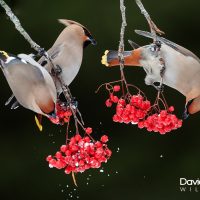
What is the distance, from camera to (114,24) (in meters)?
2.29

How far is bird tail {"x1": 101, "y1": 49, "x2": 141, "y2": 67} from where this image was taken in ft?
6.97

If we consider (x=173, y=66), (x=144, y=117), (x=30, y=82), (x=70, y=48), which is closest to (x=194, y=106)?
(x=173, y=66)

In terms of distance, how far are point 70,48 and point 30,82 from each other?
0.25 meters

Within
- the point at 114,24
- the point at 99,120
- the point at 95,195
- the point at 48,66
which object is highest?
the point at 114,24

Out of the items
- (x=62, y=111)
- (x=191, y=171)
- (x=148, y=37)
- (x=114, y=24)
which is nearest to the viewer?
(x=62, y=111)

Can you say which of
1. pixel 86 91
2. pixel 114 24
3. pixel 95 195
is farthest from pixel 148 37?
pixel 95 195

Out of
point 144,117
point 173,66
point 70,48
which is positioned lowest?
point 144,117

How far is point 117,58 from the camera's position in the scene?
2.15 metres

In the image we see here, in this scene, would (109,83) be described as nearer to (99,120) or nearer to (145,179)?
(99,120)

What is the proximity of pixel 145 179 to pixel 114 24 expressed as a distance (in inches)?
30.6

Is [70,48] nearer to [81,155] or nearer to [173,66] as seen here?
[173,66]

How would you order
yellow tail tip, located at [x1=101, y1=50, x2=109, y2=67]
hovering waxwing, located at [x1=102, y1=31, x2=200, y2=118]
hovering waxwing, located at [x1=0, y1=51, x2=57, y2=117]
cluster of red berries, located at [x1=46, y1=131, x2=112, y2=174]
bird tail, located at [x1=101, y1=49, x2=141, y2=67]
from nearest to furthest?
cluster of red berries, located at [x1=46, y1=131, x2=112, y2=174] < hovering waxwing, located at [x1=0, y1=51, x2=57, y2=117] < hovering waxwing, located at [x1=102, y1=31, x2=200, y2=118] < bird tail, located at [x1=101, y1=49, x2=141, y2=67] < yellow tail tip, located at [x1=101, y1=50, x2=109, y2=67]

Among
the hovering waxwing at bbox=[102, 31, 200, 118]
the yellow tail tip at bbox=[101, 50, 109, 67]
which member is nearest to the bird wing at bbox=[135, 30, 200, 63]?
the hovering waxwing at bbox=[102, 31, 200, 118]

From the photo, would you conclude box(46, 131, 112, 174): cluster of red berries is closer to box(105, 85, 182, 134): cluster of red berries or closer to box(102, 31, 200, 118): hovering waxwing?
box(105, 85, 182, 134): cluster of red berries
